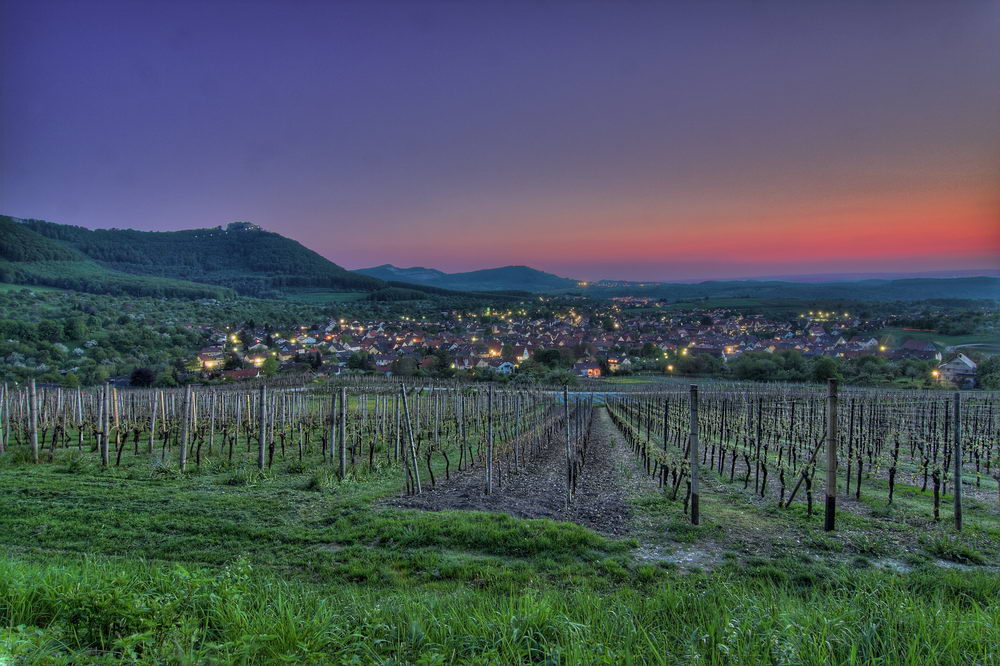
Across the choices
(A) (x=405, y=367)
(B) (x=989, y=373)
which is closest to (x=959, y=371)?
(B) (x=989, y=373)

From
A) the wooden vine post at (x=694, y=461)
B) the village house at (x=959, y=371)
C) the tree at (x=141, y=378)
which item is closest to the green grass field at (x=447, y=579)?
the wooden vine post at (x=694, y=461)

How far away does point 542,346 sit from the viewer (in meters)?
73.5

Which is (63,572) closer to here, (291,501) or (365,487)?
(291,501)

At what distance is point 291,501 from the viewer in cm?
891

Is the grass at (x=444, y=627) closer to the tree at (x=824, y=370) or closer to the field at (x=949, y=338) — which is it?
the tree at (x=824, y=370)

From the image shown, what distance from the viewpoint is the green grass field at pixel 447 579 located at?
3.08 metres

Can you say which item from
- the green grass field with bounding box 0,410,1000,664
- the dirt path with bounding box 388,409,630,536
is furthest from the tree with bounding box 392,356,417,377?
the green grass field with bounding box 0,410,1000,664

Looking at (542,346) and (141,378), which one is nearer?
(141,378)

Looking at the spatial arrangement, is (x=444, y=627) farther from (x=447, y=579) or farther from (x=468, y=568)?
(x=468, y=568)

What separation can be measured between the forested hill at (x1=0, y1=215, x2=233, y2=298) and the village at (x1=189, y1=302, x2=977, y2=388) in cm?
3597

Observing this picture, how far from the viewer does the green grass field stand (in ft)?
10.1

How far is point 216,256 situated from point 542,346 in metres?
121

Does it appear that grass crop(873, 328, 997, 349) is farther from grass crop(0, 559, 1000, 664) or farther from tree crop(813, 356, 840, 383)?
grass crop(0, 559, 1000, 664)

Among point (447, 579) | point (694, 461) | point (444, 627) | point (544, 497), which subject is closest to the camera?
point (444, 627)
